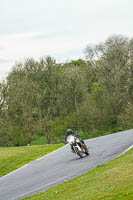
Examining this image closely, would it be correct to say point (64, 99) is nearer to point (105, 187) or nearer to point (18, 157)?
point (18, 157)

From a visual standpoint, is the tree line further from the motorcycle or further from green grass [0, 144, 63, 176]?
the motorcycle

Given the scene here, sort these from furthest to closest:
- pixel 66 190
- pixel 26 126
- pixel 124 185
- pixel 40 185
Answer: pixel 26 126 < pixel 40 185 < pixel 66 190 < pixel 124 185

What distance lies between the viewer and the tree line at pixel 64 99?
64375 millimetres

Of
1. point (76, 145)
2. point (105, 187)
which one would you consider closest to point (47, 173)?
point (76, 145)

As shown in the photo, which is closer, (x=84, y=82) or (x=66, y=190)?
(x=66, y=190)

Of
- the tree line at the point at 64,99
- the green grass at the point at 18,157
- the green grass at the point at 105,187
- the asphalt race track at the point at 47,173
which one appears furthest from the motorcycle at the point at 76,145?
the tree line at the point at 64,99

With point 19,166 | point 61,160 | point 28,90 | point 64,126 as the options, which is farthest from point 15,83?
point 61,160

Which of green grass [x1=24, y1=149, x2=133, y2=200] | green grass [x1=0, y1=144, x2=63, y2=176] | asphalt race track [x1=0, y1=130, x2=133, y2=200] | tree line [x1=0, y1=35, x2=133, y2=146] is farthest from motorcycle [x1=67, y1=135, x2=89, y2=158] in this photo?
tree line [x1=0, y1=35, x2=133, y2=146]

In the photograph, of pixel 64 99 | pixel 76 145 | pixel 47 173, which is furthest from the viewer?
pixel 64 99

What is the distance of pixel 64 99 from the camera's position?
73.0 m

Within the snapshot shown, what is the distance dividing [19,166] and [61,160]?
207 inches

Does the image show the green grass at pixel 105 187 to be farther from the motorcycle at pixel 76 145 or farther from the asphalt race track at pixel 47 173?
the motorcycle at pixel 76 145

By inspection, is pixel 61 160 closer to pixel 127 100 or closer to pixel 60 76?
pixel 127 100

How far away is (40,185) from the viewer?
20.9 metres
